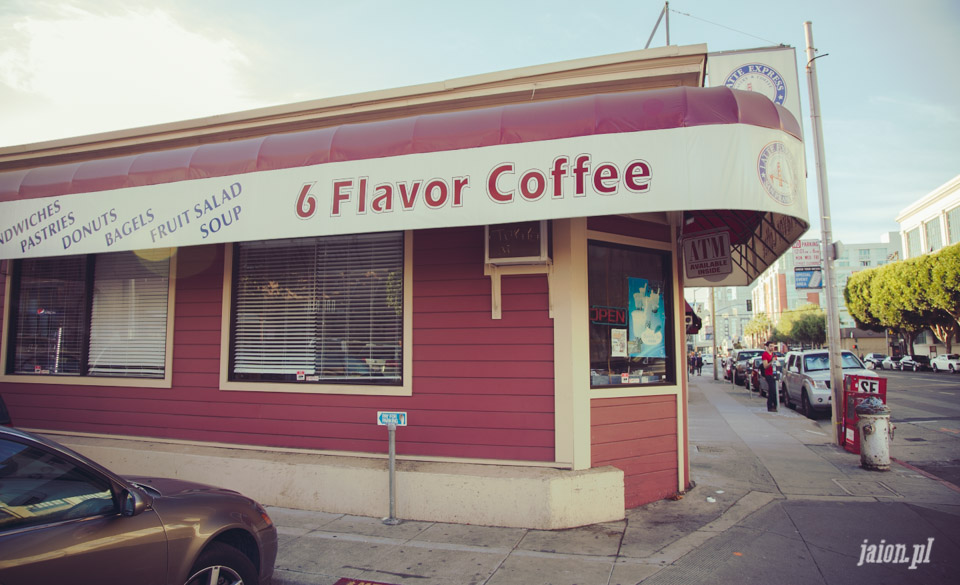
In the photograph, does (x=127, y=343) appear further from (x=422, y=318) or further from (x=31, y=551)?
(x=31, y=551)

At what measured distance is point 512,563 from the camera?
16.0ft

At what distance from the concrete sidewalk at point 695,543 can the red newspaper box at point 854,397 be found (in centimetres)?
198

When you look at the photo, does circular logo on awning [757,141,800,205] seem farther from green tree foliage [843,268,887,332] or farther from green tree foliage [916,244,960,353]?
green tree foliage [843,268,887,332]

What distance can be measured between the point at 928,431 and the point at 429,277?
11.6 m

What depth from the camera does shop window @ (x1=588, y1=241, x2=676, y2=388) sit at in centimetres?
641

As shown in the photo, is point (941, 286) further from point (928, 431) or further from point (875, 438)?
point (875, 438)

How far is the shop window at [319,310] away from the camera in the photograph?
6.80 meters

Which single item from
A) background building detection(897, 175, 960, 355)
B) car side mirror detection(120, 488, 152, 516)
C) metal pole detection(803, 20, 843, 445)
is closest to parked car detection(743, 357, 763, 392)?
metal pole detection(803, 20, 843, 445)

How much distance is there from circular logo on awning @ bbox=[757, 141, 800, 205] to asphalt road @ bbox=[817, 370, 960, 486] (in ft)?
18.3

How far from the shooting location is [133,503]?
3.21 metres

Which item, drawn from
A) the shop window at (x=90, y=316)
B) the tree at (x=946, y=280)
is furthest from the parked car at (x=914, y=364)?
the shop window at (x=90, y=316)

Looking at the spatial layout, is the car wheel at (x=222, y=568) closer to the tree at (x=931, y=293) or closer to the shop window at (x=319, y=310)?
the shop window at (x=319, y=310)

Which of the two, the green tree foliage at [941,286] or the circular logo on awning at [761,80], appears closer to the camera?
the circular logo on awning at [761,80]

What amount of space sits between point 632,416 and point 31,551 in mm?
5298
